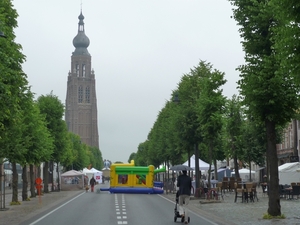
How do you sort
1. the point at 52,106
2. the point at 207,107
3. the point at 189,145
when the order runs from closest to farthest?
the point at 207,107, the point at 189,145, the point at 52,106

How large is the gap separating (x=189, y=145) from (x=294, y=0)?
114 feet

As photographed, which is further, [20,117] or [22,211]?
[22,211]

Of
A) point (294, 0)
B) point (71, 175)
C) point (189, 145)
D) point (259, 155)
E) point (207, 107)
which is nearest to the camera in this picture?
point (294, 0)

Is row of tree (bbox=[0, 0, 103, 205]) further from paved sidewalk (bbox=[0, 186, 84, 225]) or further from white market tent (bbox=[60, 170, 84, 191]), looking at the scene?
white market tent (bbox=[60, 170, 84, 191])

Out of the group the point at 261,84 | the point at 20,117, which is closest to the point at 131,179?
the point at 20,117

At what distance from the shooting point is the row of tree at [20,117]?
2184cm

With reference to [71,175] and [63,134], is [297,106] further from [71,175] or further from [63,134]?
[71,175]

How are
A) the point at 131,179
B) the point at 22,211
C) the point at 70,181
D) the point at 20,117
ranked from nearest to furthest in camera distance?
the point at 20,117 → the point at 22,211 → the point at 131,179 → the point at 70,181

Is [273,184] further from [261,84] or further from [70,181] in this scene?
[70,181]

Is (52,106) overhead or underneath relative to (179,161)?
overhead

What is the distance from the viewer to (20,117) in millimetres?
29422

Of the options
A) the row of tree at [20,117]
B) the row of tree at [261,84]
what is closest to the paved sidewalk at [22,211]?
the row of tree at [20,117]

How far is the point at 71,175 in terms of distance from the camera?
7606 centimetres

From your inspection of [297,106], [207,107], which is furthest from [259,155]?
[297,106]
